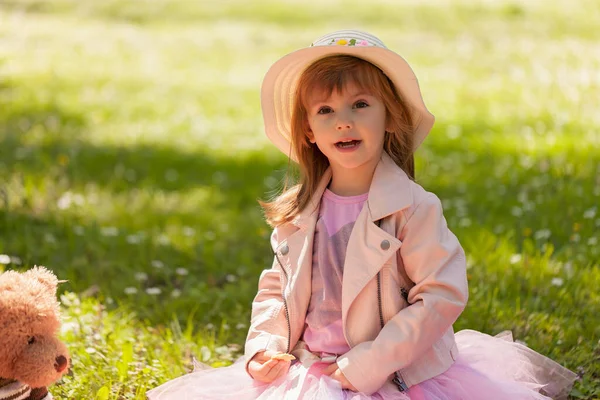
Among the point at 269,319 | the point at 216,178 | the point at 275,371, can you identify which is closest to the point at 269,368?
the point at 275,371

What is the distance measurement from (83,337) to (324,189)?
1.38m

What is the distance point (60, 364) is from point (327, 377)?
0.88 m

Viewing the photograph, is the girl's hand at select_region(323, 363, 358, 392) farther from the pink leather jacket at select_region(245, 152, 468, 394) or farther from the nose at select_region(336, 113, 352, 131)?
the nose at select_region(336, 113, 352, 131)

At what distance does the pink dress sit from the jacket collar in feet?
0.21

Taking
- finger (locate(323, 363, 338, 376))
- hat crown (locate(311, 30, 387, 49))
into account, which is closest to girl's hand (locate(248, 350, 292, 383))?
Answer: finger (locate(323, 363, 338, 376))

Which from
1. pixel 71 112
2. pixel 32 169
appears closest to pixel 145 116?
pixel 71 112

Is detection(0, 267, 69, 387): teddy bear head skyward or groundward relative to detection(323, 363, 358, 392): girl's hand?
skyward

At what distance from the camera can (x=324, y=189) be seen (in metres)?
3.22

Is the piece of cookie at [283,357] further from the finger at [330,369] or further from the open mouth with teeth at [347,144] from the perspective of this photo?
the open mouth with teeth at [347,144]

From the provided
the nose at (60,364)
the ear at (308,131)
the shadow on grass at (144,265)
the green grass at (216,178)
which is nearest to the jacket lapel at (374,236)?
the ear at (308,131)

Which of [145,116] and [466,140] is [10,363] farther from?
[145,116]

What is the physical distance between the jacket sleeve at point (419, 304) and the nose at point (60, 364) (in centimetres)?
Result: 90

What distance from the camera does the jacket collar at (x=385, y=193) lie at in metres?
2.93

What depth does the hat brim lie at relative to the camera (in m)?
2.90
